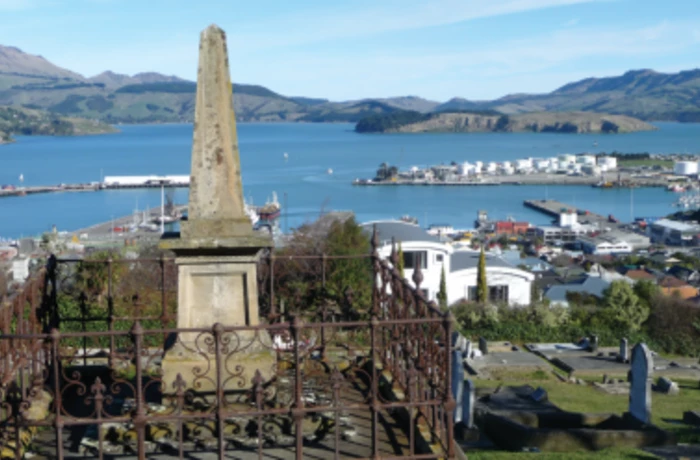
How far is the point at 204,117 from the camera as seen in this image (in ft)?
25.0

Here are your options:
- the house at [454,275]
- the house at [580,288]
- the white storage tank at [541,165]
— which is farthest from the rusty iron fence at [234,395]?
the white storage tank at [541,165]

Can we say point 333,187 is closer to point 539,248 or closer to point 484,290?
point 539,248

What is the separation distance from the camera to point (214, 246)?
7.34m

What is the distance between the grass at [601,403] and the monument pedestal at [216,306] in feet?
11.3

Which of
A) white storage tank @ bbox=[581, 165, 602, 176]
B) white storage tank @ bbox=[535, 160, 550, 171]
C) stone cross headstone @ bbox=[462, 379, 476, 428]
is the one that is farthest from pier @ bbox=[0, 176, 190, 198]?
stone cross headstone @ bbox=[462, 379, 476, 428]

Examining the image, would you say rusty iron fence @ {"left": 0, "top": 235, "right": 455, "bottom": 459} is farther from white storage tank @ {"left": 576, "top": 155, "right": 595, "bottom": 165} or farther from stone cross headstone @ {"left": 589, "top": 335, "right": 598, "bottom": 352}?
white storage tank @ {"left": 576, "top": 155, "right": 595, "bottom": 165}

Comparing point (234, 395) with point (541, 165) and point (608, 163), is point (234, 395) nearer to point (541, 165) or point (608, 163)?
point (541, 165)

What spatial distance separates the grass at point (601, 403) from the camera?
9883mm

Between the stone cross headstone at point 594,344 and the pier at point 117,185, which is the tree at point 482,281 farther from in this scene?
the pier at point 117,185

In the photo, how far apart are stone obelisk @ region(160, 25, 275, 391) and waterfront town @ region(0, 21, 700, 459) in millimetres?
13

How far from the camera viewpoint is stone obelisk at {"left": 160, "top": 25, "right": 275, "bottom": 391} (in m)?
7.42

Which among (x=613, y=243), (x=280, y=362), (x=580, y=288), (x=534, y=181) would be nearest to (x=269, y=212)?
(x=613, y=243)

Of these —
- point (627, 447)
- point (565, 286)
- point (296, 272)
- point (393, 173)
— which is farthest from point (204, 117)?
point (393, 173)

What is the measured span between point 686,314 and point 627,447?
21665 mm
